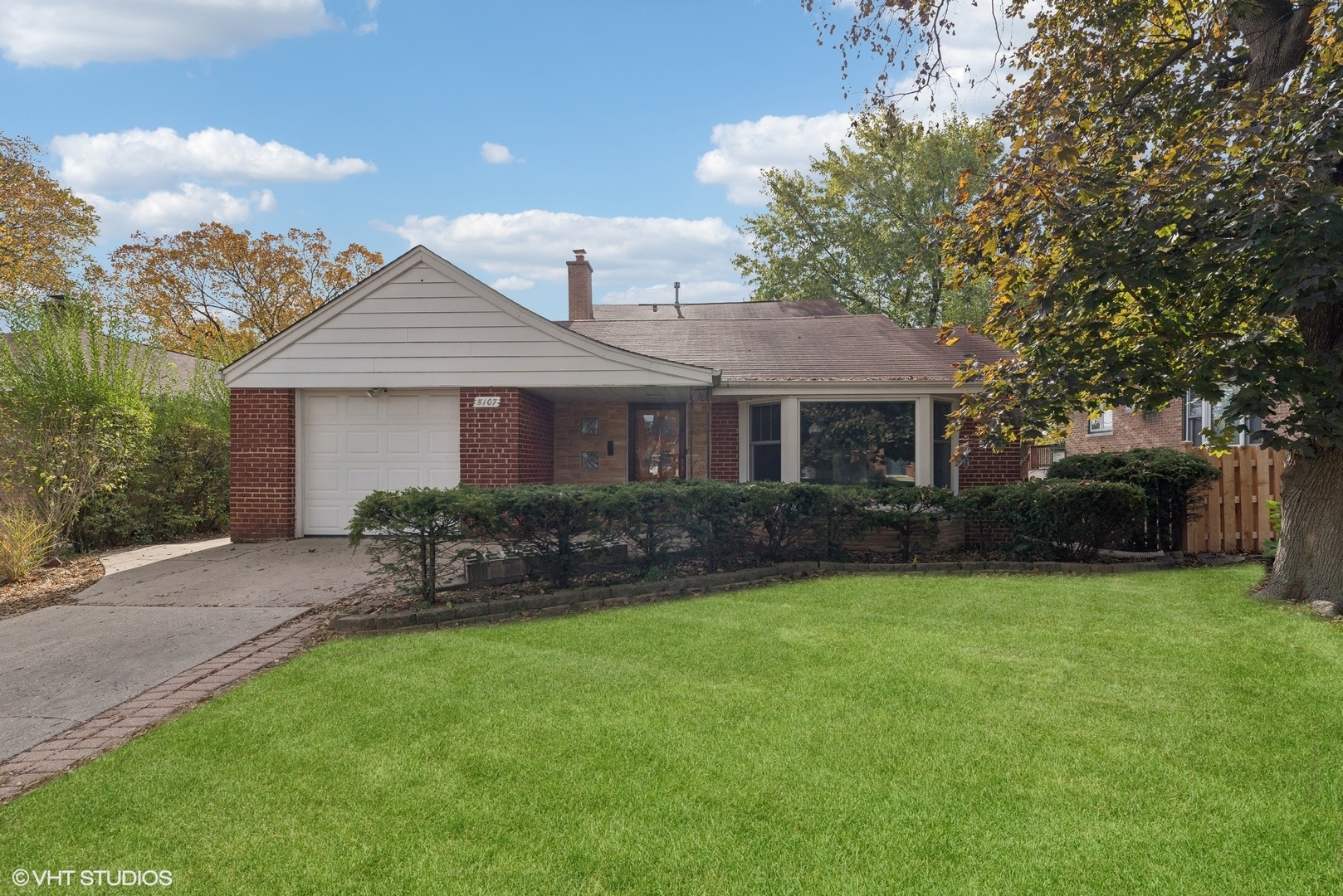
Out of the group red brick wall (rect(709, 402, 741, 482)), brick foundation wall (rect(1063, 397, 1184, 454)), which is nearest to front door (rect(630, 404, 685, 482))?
red brick wall (rect(709, 402, 741, 482))

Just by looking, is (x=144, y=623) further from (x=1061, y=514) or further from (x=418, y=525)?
(x=1061, y=514)

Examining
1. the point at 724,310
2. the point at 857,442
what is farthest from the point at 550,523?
the point at 724,310

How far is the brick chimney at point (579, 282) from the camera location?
20.6 meters

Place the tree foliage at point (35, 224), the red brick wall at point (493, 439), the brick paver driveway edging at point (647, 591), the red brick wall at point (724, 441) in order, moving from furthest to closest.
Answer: the tree foliage at point (35, 224), the red brick wall at point (724, 441), the red brick wall at point (493, 439), the brick paver driveway edging at point (647, 591)

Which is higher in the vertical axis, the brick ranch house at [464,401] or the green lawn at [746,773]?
the brick ranch house at [464,401]

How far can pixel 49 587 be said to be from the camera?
8953 millimetres

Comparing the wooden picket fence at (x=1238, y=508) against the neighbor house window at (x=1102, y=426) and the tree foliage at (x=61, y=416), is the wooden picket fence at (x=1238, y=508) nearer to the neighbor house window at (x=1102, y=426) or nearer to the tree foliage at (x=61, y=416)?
the neighbor house window at (x=1102, y=426)

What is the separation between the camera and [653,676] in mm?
5051

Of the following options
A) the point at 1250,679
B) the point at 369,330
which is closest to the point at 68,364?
the point at 369,330

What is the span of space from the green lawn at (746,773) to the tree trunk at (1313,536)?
1.96m

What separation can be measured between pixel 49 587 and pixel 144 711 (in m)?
5.79

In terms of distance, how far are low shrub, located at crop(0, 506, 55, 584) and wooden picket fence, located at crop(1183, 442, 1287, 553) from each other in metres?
14.8

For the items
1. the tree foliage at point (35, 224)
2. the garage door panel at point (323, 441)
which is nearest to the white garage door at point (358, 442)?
the garage door panel at point (323, 441)

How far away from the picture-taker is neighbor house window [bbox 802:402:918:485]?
13.1 meters
